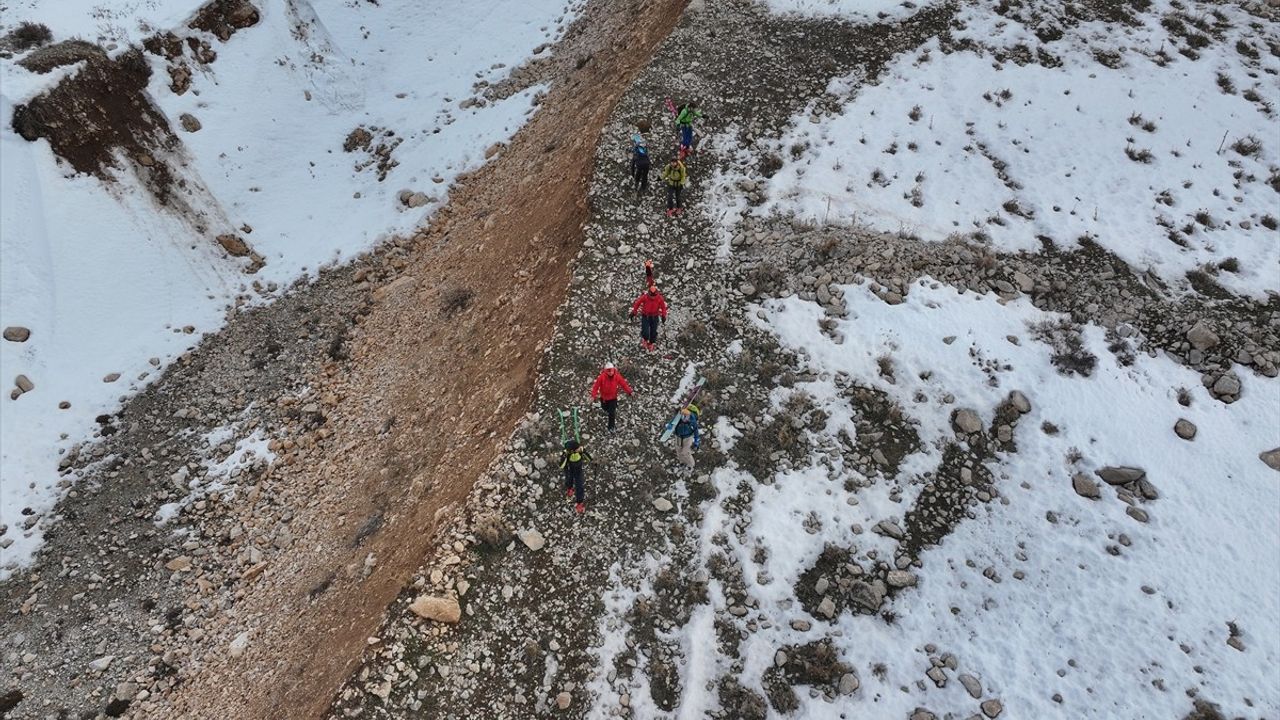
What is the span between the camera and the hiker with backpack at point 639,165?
55.3 ft

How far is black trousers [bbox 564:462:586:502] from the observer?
38.3 ft

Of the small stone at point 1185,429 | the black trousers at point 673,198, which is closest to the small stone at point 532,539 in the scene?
the black trousers at point 673,198

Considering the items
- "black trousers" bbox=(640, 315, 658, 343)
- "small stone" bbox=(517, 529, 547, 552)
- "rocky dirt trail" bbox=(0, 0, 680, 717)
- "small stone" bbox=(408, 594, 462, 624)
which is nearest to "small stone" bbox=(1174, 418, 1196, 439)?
"black trousers" bbox=(640, 315, 658, 343)

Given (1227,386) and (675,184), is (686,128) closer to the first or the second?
(675,184)

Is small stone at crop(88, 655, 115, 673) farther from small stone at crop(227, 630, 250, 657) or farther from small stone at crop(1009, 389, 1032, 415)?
small stone at crop(1009, 389, 1032, 415)

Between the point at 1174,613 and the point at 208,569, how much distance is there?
18714mm

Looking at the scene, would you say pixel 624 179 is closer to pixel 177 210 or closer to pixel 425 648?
pixel 425 648

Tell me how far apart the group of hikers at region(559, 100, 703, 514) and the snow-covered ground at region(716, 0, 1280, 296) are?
1.59 m

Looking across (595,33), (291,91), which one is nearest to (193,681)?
(291,91)

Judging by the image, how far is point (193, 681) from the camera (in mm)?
12516

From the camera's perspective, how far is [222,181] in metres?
20.9

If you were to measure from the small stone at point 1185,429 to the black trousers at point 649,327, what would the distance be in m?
10.5

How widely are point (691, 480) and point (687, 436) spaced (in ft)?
2.79

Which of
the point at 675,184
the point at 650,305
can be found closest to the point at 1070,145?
the point at 675,184
